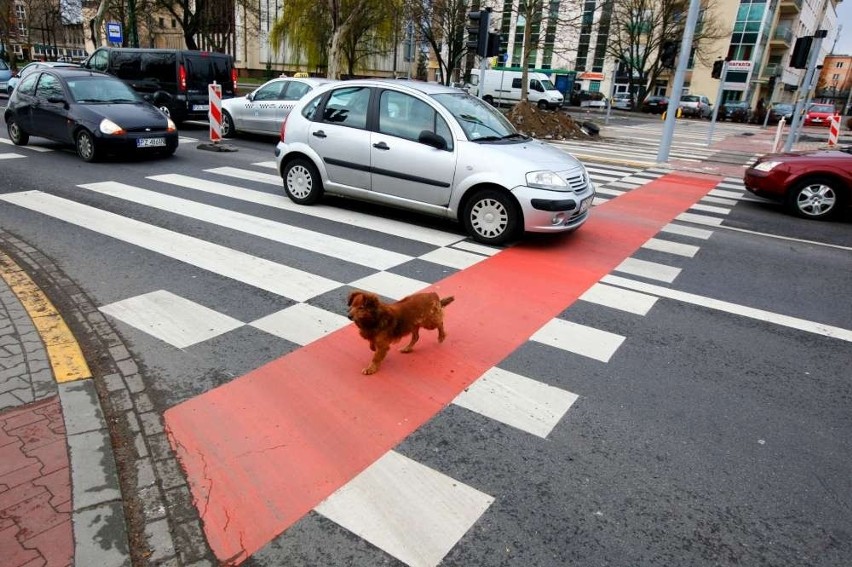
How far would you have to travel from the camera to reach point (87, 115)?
1086 cm

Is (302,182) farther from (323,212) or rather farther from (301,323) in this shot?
(301,323)

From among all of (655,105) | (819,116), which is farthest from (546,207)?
(655,105)

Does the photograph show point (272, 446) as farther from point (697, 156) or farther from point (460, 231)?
point (697, 156)

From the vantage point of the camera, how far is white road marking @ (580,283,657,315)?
5.45 metres

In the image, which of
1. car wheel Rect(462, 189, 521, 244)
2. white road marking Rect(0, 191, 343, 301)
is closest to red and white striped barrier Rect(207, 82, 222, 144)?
white road marking Rect(0, 191, 343, 301)

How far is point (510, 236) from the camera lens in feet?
23.0

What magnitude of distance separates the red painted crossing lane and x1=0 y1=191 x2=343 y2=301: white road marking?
108cm

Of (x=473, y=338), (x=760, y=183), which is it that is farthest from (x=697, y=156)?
(x=473, y=338)

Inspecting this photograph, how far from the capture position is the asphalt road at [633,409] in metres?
2.67

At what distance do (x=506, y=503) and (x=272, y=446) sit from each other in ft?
4.35

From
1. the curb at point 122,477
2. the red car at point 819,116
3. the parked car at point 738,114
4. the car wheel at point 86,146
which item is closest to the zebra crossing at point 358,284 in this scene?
the curb at point 122,477

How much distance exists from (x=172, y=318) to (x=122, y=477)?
6.57 ft

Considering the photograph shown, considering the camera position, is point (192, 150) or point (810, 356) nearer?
point (810, 356)

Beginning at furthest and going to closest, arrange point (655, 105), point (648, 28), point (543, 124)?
point (648, 28), point (655, 105), point (543, 124)
